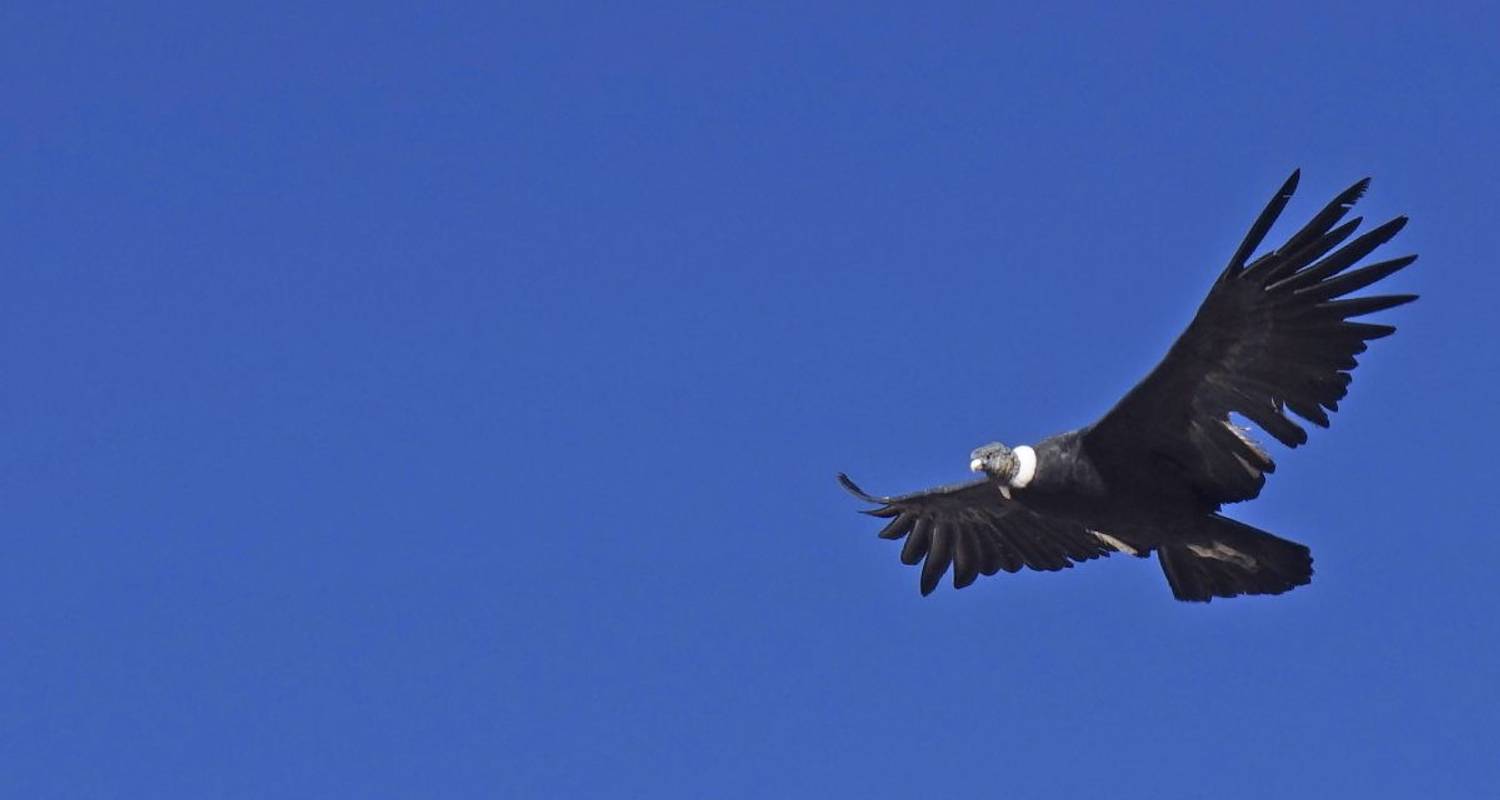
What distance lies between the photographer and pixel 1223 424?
23859mm

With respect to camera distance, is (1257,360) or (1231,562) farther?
(1231,562)

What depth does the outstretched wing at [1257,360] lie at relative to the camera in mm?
22484

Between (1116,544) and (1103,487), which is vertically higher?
(1116,544)

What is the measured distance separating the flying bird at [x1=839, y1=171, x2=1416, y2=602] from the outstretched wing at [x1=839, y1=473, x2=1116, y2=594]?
23.8 inches

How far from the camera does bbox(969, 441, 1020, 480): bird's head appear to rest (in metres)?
24.6

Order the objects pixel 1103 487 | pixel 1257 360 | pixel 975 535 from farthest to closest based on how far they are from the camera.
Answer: pixel 975 535 < pixel 1103 487 < pixel 1257 360

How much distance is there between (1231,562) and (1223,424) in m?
1.51

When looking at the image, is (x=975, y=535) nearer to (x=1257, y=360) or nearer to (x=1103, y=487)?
(x=1103, y=487)

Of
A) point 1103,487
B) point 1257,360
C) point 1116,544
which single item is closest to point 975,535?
point 1116,544

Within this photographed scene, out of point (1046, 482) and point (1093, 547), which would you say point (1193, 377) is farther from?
point (1093, 547)

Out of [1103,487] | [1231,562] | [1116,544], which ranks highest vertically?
[1116,544]

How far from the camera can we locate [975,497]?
27172mm

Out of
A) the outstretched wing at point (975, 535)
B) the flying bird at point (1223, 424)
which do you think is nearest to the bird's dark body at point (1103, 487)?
the flying bird at point (1223, 424)

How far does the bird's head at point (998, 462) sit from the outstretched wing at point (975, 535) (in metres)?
1.63
